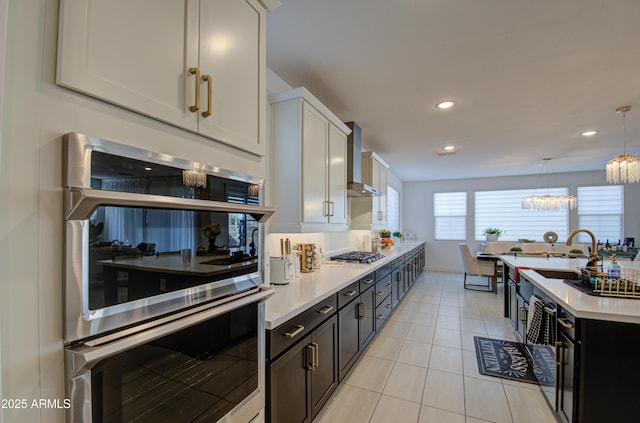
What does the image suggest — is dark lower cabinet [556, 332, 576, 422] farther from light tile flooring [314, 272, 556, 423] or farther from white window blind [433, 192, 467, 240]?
white window blind [433, 192, 467, 240]

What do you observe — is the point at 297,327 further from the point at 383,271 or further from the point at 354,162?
the point at 354,162

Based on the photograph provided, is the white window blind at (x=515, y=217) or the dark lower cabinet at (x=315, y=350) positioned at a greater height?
the white window blind at (x=515, y=217)

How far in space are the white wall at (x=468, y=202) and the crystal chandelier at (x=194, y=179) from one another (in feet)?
25.8

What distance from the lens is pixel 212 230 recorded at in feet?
3.43

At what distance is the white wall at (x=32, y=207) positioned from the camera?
1.98 feet

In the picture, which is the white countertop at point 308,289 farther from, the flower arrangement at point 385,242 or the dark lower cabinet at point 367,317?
the flower arrangement at point 385,242

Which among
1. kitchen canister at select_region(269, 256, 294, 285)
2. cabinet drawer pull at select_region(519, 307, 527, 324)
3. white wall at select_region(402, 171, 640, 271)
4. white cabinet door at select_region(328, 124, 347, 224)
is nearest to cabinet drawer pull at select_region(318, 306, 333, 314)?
kitchen canister at select_region(269, 256, 294, 285)

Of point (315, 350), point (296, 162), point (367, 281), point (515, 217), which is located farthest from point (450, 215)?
point (315, 350)

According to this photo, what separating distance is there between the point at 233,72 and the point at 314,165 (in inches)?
46.1

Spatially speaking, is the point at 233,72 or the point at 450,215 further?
the point at 450,215

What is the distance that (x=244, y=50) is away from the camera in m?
1.27

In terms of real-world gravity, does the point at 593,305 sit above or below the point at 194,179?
below

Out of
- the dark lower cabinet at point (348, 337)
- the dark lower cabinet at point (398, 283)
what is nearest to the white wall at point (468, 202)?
the dark lower cabinet at point (398, 283)

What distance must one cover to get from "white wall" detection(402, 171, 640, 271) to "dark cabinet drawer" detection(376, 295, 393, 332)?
4.80 m
